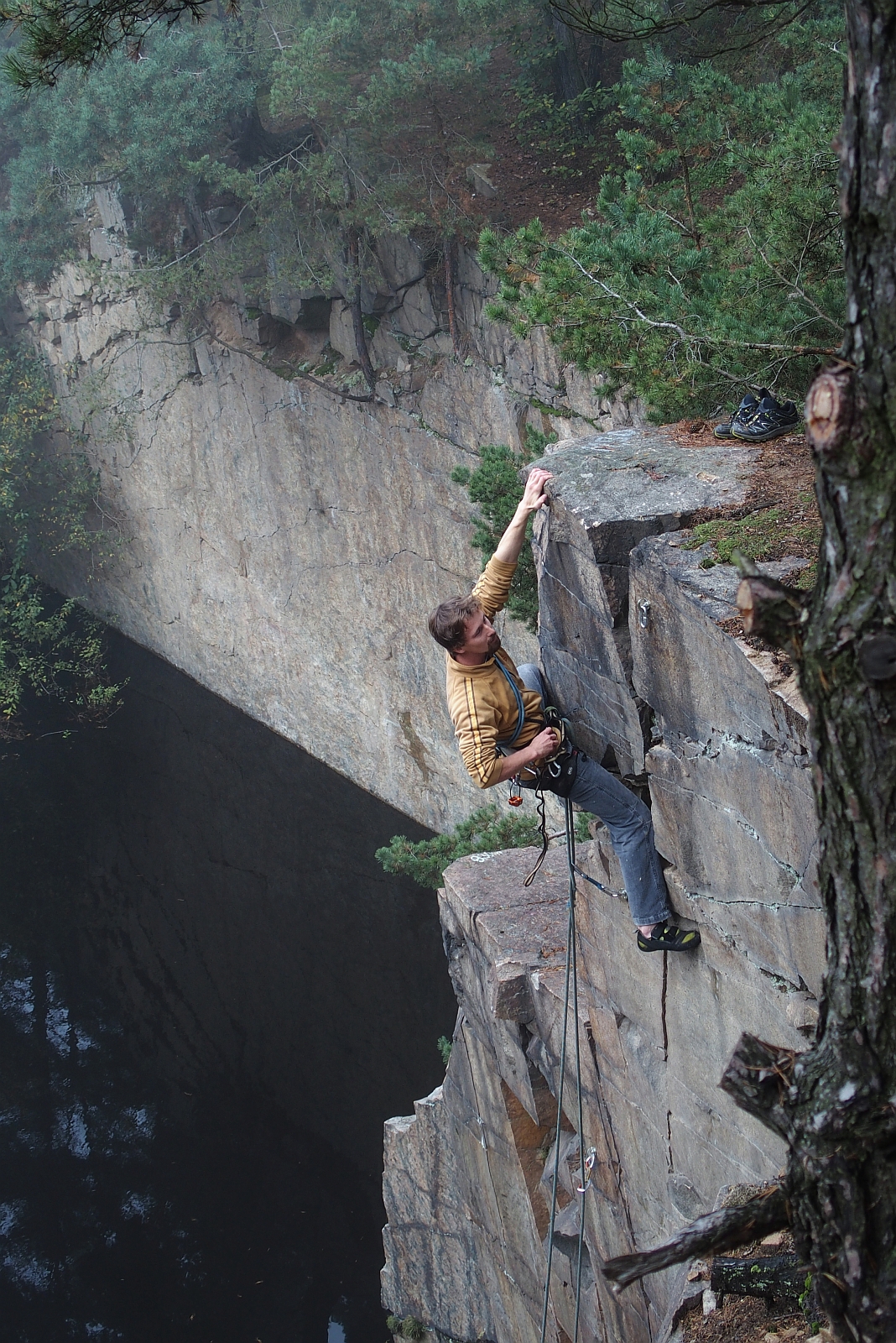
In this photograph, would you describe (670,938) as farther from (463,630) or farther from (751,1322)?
(463,630)

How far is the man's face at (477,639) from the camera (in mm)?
3502

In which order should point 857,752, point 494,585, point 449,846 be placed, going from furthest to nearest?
point 449,846
point 494,585
point 857,752

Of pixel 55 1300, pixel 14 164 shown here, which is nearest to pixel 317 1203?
pixel 55 1300

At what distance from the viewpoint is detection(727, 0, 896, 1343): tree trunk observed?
168cm

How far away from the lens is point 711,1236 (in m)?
2.08

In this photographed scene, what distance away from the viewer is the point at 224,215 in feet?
38.0

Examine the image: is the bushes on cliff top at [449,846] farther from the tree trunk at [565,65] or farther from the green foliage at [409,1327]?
the tree trunk at [565,65]

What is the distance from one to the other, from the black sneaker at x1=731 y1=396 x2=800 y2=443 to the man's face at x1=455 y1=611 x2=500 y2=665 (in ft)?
4.01

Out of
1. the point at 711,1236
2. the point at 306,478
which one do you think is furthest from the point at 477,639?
the point at 306,478

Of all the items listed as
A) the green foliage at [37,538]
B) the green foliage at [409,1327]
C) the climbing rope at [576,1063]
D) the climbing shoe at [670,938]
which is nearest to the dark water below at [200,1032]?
the green foliage at [409,1327]

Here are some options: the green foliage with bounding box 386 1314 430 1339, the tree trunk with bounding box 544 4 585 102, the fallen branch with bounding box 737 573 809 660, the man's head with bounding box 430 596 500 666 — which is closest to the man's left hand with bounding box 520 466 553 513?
the man's head with bounding box 430 596 500 666

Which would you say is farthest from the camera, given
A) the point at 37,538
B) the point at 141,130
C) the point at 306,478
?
the point at 37,538

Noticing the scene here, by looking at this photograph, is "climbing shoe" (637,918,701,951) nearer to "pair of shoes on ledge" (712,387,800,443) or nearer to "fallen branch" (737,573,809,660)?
"pair of shoes on ledge" (712,387,800,443)

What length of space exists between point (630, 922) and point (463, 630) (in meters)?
1.39
